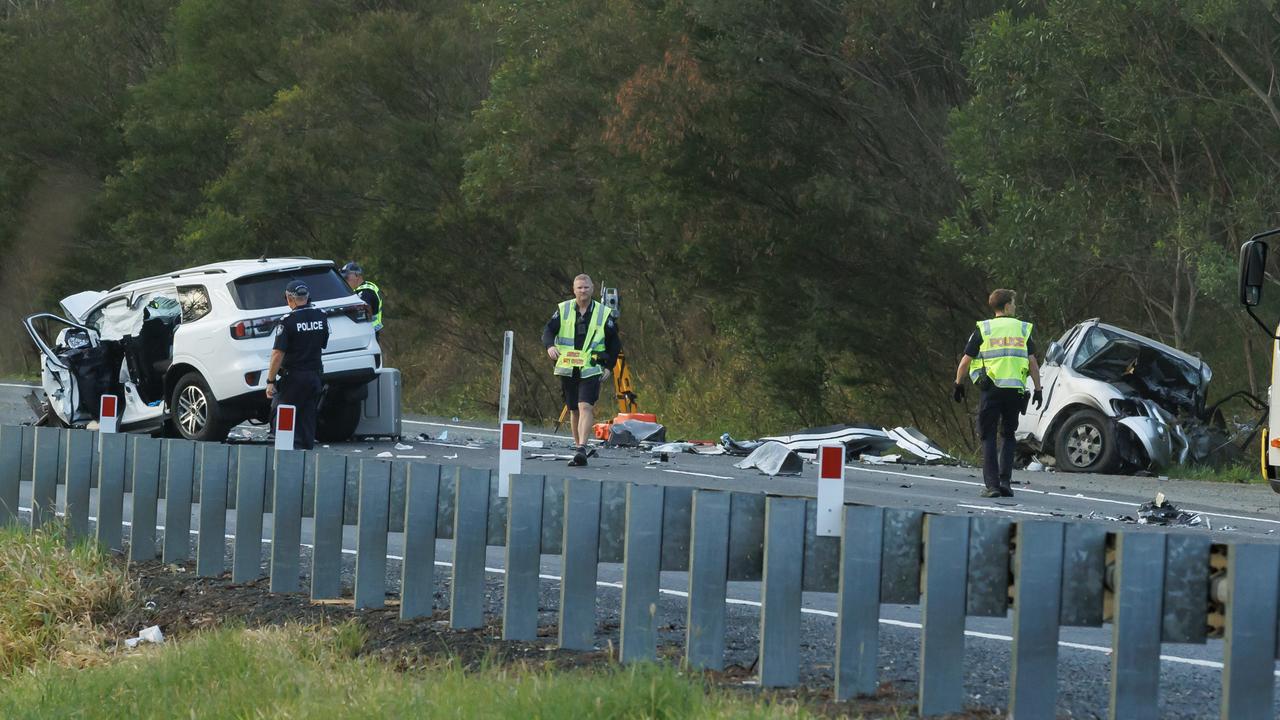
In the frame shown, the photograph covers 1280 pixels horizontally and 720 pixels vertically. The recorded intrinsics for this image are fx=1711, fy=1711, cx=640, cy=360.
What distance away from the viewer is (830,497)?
6.64 metres

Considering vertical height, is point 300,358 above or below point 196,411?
above

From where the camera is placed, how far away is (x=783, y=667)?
6656 millimetres

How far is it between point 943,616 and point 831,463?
75 centimetres

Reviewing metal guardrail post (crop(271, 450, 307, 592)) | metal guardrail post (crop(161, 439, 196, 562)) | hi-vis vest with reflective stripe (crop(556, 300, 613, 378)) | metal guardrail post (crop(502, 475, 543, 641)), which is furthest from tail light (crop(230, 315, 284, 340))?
metal guardrail post (crop(502, 475, 543, 641))

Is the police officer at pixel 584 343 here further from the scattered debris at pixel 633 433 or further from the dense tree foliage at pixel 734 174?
the dense tree foliage at pixel 734 174

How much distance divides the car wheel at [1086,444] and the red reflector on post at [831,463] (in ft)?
43.4

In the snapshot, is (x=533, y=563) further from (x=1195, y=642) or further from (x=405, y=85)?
(x=405, y=85)

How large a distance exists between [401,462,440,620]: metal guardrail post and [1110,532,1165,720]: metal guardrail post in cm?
323

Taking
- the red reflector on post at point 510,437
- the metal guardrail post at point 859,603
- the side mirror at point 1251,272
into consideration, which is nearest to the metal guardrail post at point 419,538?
the red reflector on post at point 510,437

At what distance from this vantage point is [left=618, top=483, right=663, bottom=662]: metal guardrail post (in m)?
6.97

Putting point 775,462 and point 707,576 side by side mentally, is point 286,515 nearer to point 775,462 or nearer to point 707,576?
point 707,576

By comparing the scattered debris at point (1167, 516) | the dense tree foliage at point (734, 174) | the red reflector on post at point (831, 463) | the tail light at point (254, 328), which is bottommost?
the scattered debris at point (1167, 516)

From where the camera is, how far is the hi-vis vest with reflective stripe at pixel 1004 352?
1455 centimetres

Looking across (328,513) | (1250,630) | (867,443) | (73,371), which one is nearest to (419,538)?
(328,513)
